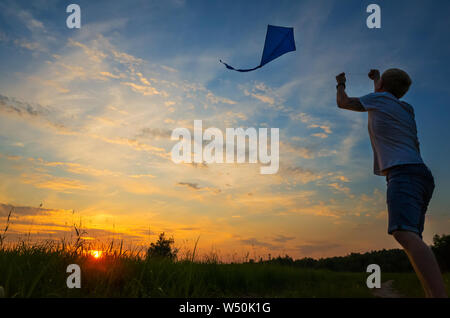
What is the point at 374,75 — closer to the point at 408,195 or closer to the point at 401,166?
the point at 401,166

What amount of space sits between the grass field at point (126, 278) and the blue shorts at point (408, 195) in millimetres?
2717

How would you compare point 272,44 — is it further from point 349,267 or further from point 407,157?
point 349,267

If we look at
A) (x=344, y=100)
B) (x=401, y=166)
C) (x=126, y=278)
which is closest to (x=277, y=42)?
(x=344, y=100)

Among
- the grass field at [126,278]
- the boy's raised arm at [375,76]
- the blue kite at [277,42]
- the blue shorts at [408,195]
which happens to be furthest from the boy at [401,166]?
the blue kite at [277,42]

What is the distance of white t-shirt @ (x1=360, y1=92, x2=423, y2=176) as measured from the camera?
4461 millimetres

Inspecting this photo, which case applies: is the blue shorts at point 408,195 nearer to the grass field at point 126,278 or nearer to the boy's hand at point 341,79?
the boy's hand at point 341,79

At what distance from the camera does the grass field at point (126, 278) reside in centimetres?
496

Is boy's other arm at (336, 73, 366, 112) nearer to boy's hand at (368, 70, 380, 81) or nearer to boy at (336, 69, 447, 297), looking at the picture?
boy at (336, 69, 447, 297)

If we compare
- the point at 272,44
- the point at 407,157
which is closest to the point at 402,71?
the point at 407,157

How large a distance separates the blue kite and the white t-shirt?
3858mm

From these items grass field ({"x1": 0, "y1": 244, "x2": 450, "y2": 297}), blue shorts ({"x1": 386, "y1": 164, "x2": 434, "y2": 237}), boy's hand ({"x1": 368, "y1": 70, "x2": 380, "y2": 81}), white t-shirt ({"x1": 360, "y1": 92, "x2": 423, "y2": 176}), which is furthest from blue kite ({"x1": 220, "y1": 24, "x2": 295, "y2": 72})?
grass field ({"x1": 0, "y1": 244, "x2": 450, "y2": 297})

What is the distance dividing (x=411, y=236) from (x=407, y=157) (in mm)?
1043

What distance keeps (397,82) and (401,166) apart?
5.08ft

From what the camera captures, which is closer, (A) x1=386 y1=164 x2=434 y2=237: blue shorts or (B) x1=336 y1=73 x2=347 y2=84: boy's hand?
(A) x1=386 y1=164 x2=434 y2=237: blue shorts
